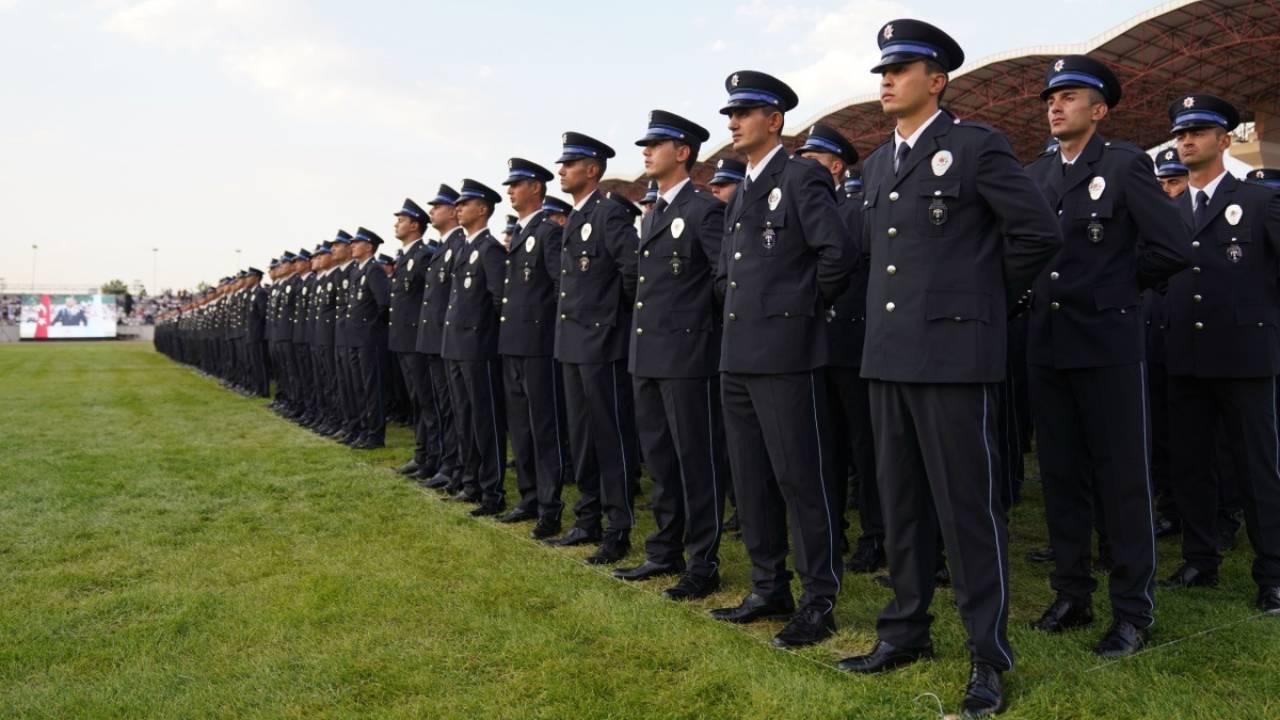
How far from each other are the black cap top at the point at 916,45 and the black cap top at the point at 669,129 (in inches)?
66.2

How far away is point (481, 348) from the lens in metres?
7.11

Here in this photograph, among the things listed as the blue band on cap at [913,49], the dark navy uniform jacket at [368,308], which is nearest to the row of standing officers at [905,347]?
the blue band on cap at [913,49]

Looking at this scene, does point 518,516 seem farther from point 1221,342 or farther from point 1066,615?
point 1221,342

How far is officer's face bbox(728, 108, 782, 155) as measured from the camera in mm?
4285

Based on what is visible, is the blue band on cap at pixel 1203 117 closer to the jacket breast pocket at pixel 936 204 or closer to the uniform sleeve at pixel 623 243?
the jacket breast pocket at pixel 936 204

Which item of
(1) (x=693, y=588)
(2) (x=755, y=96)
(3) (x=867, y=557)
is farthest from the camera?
(3) (x=867, y=557)

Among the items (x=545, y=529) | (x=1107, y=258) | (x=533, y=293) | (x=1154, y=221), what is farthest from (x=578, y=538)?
(x=1154, y=221)

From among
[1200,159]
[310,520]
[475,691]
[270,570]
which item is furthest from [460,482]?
[1200,159]

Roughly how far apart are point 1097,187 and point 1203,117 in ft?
4.25

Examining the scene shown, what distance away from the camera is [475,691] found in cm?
340

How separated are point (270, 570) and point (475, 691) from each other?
7.49ft

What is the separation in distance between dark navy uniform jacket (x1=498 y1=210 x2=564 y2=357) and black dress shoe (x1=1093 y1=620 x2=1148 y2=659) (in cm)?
372

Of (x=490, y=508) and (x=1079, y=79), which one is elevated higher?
(x=1079, y=79)

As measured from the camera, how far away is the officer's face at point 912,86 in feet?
11.5
